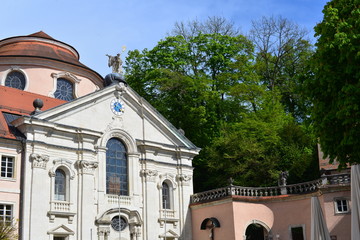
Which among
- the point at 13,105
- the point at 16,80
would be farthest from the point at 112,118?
the point at 16,80

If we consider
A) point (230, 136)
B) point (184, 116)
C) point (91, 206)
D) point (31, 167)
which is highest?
point (184, 116)

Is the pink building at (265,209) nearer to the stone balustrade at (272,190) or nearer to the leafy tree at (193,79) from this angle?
the stone balustrade at (272,190)

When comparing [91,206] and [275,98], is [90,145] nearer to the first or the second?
[91,206]

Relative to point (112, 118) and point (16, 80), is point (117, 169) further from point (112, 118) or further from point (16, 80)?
point (16, 80)

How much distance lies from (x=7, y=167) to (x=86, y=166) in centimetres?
418

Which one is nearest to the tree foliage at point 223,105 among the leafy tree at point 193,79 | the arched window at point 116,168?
the leafy tree at point 193,79

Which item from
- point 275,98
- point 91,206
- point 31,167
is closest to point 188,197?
point 91,206

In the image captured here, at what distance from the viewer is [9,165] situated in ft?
78.7

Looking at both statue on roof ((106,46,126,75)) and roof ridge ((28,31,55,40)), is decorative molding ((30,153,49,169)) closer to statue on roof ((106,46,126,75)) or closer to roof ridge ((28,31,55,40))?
statue on roof ((106,46,126,75))

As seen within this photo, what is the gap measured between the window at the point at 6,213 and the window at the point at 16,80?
10291 millimetres

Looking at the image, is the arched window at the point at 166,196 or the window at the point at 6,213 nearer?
the window at the point at 6,213

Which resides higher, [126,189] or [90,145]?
[90,145]

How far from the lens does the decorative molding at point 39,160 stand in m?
24.4

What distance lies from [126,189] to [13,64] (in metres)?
11.1
